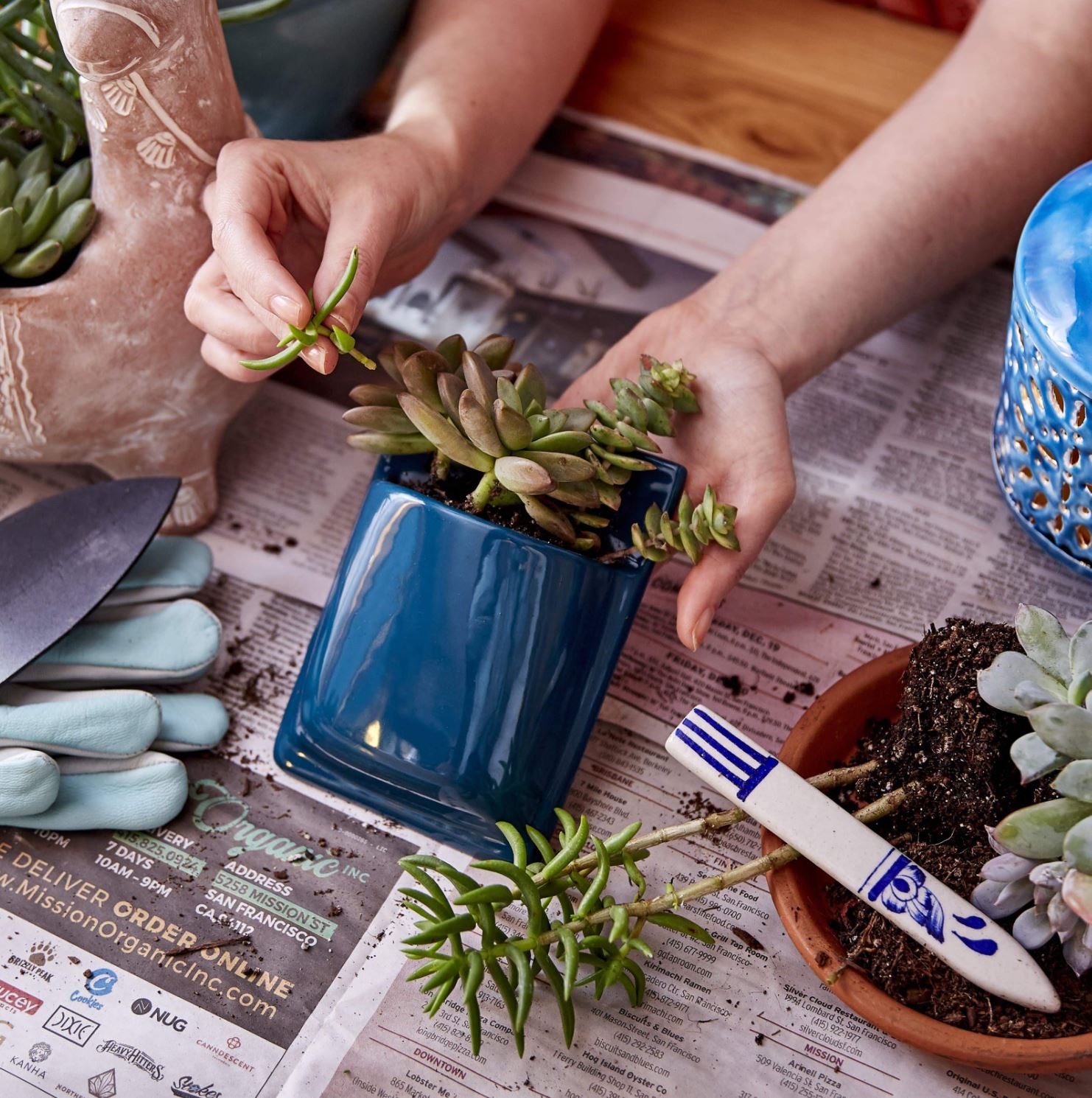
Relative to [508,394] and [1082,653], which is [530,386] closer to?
[508,394]

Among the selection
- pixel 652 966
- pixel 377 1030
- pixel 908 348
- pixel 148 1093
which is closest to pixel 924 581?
pixel 908 348

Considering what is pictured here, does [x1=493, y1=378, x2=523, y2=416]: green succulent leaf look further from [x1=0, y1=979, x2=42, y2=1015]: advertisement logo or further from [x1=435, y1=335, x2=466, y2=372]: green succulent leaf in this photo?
[x1=0, y1=979, x2=42, y2=1015]: advertisement logo

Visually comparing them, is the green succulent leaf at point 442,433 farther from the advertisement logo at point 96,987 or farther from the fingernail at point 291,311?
the advertisement logo at point 96,987

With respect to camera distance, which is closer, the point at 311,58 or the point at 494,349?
the point at 494,349

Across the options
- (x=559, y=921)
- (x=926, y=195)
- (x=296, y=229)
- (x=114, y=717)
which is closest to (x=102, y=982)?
(x=114, y=717)

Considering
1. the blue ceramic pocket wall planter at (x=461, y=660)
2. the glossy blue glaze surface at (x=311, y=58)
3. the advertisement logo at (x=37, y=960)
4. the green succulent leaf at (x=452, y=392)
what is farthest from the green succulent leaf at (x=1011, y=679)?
the glossy blue glaze surface at (x=311, y=58)

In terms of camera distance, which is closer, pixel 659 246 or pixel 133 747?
pixel 133 747

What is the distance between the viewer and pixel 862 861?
1.87 feet

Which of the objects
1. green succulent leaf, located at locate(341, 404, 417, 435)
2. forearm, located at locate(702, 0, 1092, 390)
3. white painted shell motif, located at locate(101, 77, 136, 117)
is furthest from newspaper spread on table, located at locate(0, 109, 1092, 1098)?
white painted shell motif, located at locate(101, 77, 136, 117)

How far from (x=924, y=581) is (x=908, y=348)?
9.3 inches

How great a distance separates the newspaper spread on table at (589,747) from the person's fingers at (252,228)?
0.89 feet

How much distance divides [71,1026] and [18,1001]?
4cm

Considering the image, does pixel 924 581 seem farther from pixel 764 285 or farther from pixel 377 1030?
pixel 377 1030

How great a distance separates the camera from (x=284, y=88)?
877 millimetres
